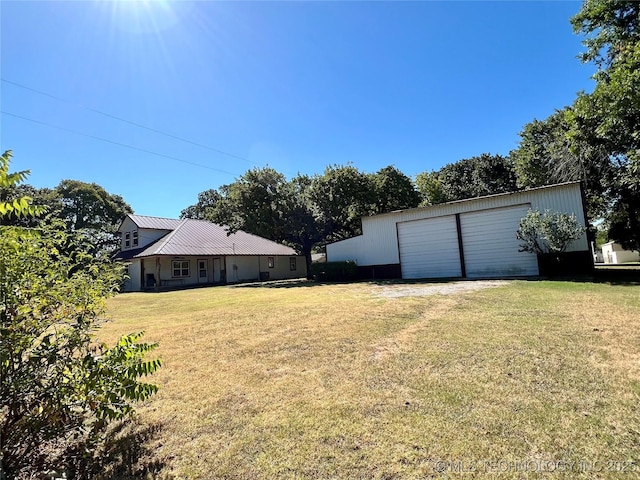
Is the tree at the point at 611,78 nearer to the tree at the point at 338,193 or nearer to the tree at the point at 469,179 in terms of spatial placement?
the tree at the point at 338,193

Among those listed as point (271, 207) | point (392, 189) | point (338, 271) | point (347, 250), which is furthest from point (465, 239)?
point (392, 189)

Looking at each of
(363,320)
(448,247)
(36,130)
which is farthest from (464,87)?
(36,130)

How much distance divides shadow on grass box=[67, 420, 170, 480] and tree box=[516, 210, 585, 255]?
14.7 m

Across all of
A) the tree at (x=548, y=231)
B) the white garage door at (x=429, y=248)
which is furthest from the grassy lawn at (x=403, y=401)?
the white garage door at (x=429, y=248)

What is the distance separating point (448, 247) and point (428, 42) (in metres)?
9.49

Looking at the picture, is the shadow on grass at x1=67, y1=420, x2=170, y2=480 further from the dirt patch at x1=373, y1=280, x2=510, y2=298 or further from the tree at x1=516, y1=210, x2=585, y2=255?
the tree at x1=516, y1=210, x2=585, y2=255

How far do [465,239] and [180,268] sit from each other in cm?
2036

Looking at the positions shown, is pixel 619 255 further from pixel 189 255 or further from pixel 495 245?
pixel 189 255

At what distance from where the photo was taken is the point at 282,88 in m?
13.5

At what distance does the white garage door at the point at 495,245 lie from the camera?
1480 centimetres

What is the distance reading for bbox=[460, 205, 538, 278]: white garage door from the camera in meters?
14.8

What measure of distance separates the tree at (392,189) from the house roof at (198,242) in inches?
411

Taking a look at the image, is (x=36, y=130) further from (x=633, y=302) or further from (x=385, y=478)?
(x=633, y=302)

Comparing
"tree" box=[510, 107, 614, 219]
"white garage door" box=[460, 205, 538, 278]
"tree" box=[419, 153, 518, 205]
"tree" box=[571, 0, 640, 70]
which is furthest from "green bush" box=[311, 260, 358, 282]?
"tree" box=[419, 153, 518, 205]
